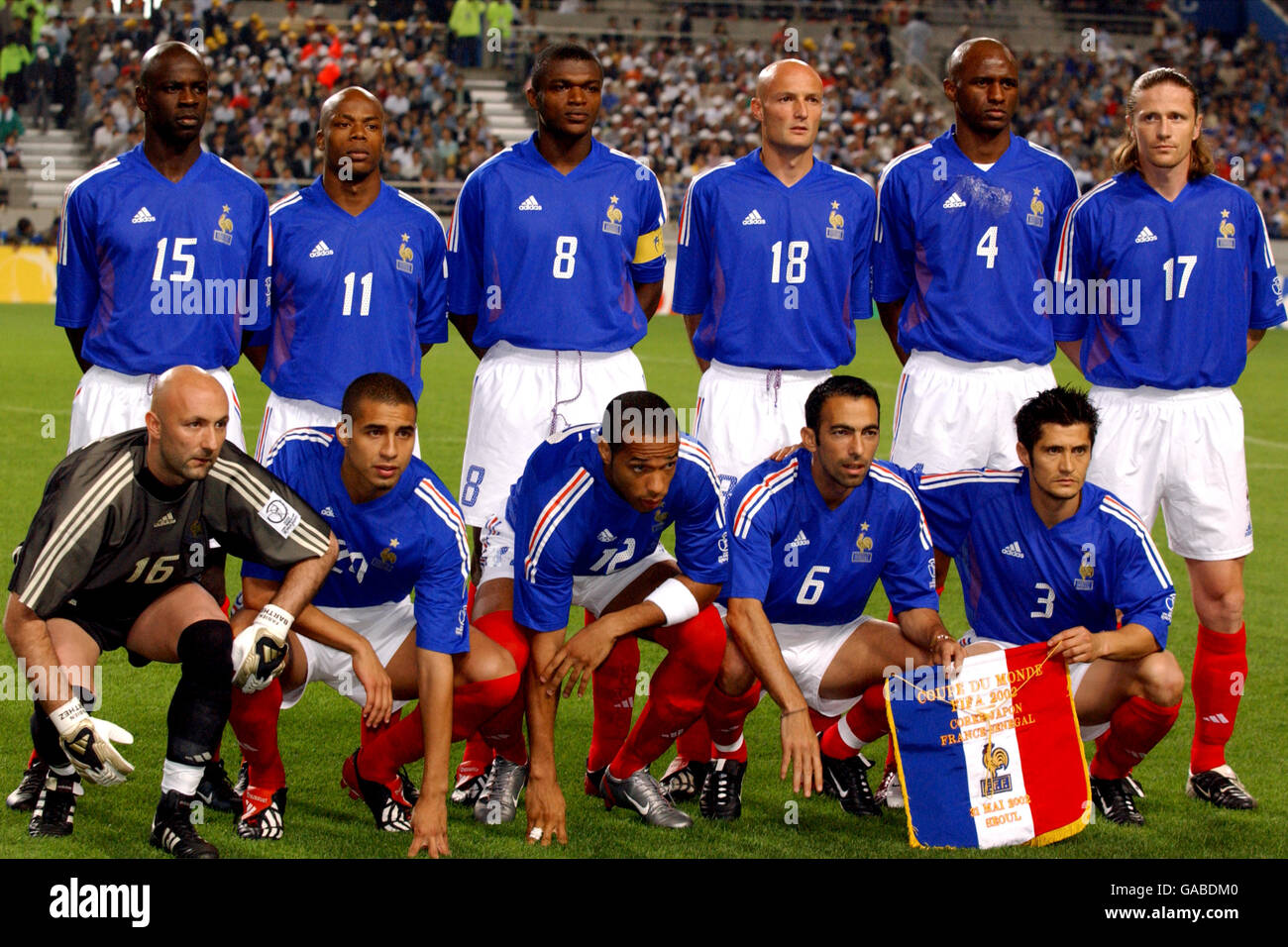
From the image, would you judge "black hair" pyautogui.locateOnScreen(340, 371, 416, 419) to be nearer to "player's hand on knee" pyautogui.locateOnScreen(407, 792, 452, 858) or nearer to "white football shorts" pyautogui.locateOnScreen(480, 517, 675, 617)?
"white football shorts" pyautogui.locateOnScreen(480, 517, 675, 617)

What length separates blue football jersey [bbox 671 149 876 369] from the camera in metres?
5.30

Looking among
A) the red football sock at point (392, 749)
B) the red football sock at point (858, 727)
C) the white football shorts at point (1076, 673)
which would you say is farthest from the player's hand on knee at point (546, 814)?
the white football shorts at point (1076, 673)

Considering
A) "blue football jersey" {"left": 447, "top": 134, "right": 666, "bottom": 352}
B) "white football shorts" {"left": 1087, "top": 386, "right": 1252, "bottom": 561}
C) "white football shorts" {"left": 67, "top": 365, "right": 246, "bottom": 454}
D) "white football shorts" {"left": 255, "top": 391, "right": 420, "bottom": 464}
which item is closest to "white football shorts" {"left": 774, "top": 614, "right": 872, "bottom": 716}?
"white football shorts" {"left": 1087, "top": 386, "right": 1252, "bottom": 561}

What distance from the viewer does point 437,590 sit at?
14.4 feet

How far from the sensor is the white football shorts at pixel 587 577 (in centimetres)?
486

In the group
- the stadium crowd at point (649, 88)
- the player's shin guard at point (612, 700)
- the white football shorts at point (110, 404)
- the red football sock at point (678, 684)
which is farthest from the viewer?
the stadium crowd at point (649, 88)

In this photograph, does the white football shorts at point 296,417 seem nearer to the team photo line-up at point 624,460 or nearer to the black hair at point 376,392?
the team photo line-up at point 624,460

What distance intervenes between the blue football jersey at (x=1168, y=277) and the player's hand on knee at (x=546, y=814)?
236 cm

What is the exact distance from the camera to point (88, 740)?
3.91m

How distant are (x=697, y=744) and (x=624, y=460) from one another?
115 centimetres

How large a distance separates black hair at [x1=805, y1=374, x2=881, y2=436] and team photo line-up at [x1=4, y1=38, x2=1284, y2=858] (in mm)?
16

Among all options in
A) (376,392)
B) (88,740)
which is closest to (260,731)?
(88,740)

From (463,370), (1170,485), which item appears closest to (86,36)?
(463,370)
